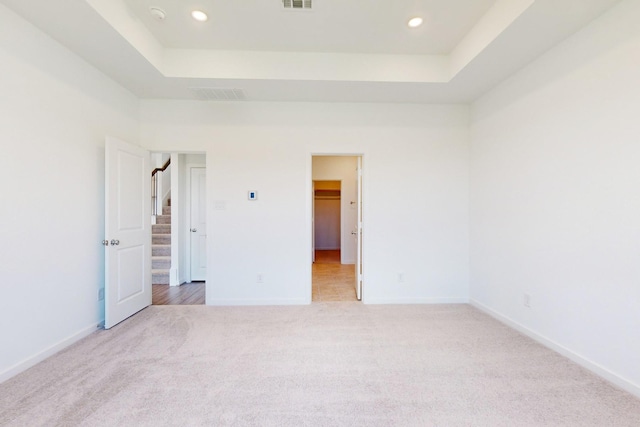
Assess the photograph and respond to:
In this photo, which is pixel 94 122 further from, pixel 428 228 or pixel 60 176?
pixel 428 228

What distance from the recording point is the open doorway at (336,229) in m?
4.08

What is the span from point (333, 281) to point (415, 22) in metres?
3.89

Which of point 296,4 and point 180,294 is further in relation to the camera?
point 180,294

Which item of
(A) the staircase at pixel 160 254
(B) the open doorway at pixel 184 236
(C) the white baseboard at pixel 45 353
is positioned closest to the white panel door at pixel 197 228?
(B) the open doorway at pixel 184 236

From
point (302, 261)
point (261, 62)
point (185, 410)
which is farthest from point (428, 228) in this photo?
point (185, 410)

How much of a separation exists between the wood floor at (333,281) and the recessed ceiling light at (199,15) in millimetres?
3386

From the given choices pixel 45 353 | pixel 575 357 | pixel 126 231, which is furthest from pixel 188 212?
pixel 575 357

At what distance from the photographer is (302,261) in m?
3.55

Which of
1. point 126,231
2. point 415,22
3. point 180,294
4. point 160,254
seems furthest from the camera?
point 160,254

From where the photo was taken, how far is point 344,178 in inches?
262

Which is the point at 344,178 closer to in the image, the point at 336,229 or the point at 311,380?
the point at 336,229

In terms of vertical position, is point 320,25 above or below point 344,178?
above

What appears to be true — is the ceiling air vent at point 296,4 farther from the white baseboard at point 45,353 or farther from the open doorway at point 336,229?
the white baseboard at point 45,353

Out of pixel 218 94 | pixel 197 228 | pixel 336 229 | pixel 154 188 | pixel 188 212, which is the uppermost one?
pixel 218 94
